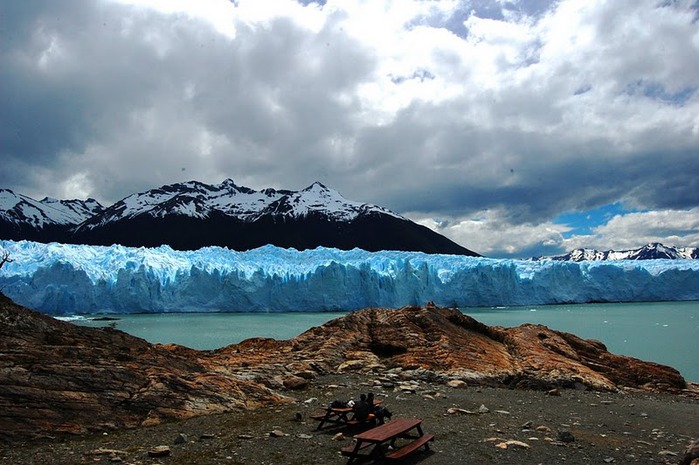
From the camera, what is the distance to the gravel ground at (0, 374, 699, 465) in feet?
20.0

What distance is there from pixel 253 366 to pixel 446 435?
576 centimetres

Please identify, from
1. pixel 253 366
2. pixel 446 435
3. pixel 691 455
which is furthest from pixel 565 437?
pixel 253 366

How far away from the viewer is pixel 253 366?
1155 cm

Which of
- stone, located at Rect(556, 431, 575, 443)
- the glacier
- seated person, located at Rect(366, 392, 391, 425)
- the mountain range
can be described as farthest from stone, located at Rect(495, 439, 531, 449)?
the mountain range

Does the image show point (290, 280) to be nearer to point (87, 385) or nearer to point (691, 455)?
point (87, 385)

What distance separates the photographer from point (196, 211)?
193375 mm

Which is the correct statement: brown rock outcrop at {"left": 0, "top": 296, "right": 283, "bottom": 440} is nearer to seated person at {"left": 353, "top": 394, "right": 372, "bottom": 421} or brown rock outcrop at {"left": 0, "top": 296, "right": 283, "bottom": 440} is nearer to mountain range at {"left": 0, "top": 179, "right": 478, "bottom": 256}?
seated person at {"left": 353, "top": 394, "right": 372, "bottom": 421}

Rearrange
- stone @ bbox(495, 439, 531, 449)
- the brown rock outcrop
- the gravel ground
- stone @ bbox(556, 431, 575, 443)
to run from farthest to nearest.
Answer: the brown rock outcrop, stone @ bbox(556, 431, 575, 443), stone @ bbox(495, 439, 531, 449), the gravel ground

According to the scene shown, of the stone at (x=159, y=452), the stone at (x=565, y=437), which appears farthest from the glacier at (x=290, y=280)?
the stone at (x=565, y=437)

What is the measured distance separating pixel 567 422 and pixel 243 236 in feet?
562

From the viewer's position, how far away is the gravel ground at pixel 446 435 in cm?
611

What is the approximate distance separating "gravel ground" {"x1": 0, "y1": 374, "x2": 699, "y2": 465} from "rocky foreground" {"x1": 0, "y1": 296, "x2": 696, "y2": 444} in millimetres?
472

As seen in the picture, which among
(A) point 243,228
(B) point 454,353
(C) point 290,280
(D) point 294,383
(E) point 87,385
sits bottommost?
(D) point 294,383

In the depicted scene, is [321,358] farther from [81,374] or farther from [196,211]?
[196,211]
